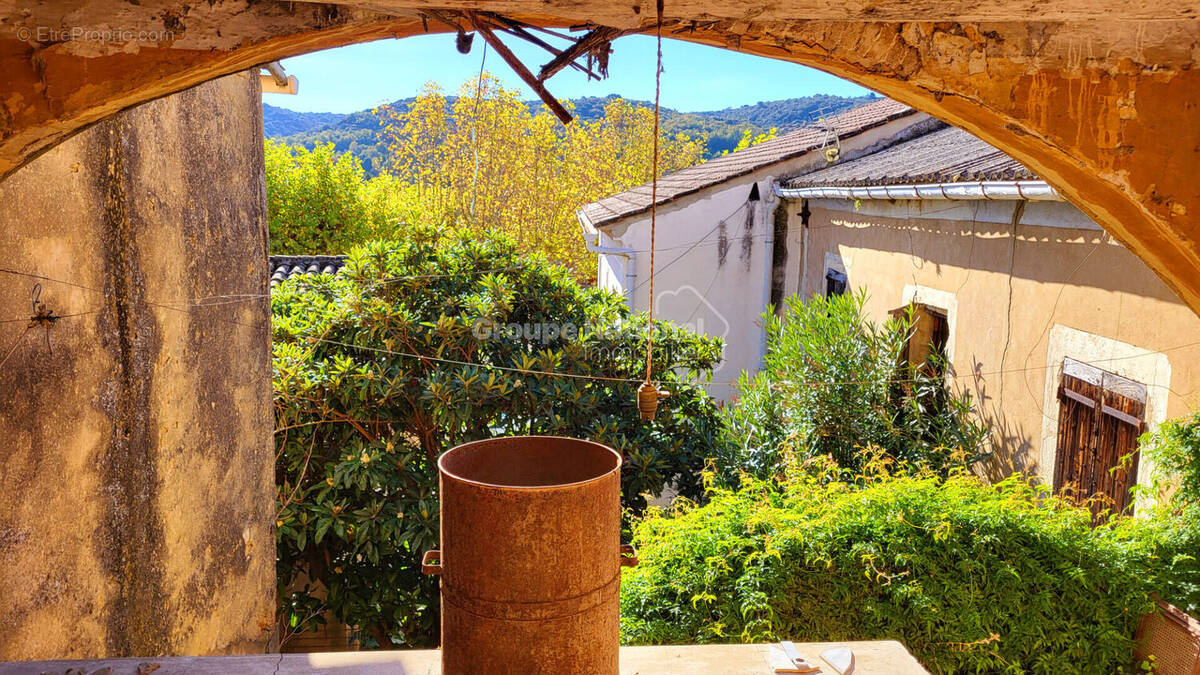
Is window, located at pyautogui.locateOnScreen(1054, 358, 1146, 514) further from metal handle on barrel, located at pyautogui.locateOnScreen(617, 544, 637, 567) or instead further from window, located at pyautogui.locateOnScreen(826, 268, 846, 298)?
window, located at pyautogui.locateOnScreen(826, 268, 846, 298)

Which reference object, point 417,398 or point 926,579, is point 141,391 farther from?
point 926,579

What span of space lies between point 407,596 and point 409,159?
63.1 ft

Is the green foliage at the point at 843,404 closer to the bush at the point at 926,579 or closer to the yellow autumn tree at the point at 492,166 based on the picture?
the bush at the point at 926,579

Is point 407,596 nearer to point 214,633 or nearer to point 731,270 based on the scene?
point 214,633

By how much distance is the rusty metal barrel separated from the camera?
6.53ft

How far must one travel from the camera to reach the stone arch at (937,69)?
6.66 ft

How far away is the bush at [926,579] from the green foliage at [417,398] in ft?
6.74

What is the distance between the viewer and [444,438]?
679cm

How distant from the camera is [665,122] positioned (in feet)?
129

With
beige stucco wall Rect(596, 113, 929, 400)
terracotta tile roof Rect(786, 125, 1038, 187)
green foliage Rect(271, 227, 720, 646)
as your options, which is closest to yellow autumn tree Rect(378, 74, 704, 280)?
beige stucco wall Rect(596, 113, 929, 400)

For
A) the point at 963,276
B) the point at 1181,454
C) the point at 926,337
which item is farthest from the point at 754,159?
the point at 1181,454

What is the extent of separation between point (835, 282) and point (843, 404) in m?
2.75

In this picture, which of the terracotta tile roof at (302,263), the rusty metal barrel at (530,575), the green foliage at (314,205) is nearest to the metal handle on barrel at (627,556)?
the rusty metal barrel at (530,575)

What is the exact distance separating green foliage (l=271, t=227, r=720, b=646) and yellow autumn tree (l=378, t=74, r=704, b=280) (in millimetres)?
15140
